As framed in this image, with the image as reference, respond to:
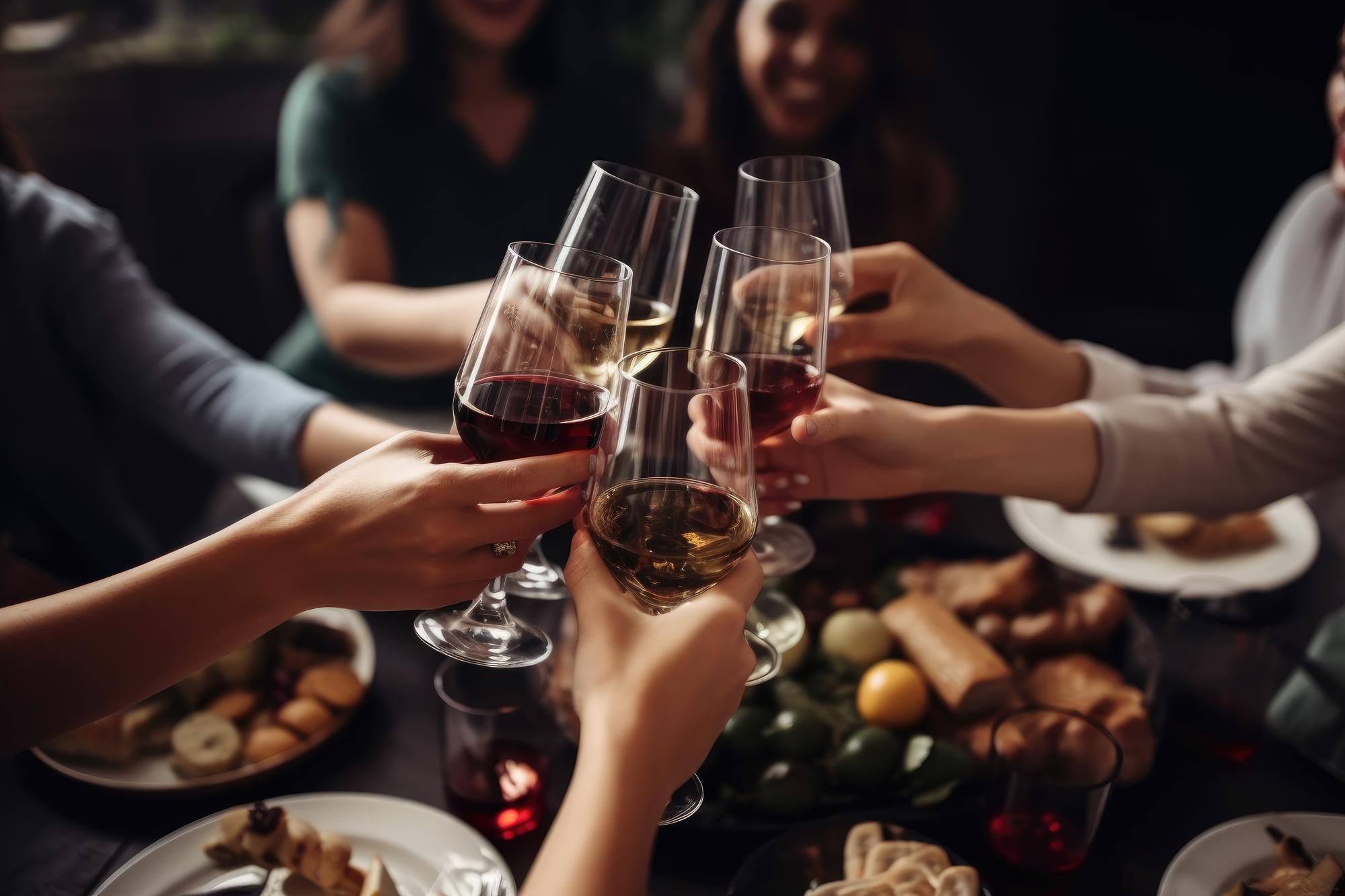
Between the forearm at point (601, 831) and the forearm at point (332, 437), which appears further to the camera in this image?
the forearm at point (332, 437)

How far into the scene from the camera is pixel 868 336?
4.26 feet

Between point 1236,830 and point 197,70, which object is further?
point 197,70

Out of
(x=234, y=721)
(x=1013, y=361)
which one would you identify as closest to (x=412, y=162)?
(x=1013, y=361)

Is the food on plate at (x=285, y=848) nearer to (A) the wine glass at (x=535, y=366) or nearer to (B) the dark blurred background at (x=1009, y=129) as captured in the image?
(A) the wine glass at (x=535, y=366)

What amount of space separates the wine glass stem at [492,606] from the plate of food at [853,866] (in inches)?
12.1

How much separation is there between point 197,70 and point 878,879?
387cm

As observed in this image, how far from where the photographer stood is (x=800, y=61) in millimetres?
2125

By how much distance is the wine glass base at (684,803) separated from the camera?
0.81 metres

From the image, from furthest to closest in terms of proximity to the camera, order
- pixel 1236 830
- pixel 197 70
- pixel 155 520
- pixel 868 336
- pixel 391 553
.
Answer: pixel 197 70
pixel 155 520
pixel 868 336
pixel 1236 830
pixel 391 553

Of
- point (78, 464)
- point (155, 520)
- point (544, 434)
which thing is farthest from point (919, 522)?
point (155, 520)

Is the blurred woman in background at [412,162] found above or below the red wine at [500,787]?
above

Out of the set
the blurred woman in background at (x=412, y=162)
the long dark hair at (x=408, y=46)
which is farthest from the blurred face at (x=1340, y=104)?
the long dark hair at (x=408, y=46)

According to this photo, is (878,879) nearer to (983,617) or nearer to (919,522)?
(983,617)

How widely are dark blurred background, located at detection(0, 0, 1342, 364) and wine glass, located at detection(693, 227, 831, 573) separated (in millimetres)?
2700
